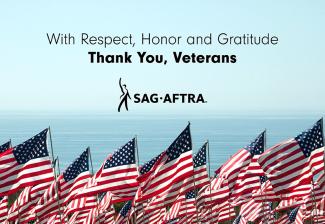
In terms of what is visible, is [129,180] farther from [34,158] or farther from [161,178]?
[34,158]

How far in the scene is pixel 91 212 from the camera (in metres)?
36.3

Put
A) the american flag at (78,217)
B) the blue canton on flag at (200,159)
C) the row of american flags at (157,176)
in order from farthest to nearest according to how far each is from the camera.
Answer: the american flag at (78,217) < the blue canton on flag at (200,159) < the row of american flags at (157,176)

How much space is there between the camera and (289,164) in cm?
2852

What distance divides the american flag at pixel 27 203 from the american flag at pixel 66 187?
0.93 feet

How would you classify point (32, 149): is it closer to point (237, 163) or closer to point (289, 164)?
point (237, 163)

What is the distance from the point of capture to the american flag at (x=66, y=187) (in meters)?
31.8

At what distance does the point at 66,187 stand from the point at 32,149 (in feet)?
12.9

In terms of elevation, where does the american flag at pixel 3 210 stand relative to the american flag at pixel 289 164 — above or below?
below

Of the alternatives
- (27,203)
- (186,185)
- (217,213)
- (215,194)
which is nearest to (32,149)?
(27,203)

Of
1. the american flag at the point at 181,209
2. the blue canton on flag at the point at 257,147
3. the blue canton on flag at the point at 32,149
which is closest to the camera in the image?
the blue canton on flag at the point at 32,149

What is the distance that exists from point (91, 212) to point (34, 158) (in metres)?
7.54

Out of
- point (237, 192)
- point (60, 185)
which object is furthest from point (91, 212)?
point (237, 192)

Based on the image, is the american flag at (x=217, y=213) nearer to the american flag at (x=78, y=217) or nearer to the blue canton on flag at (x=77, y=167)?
the american flag at (x=78, y=217)

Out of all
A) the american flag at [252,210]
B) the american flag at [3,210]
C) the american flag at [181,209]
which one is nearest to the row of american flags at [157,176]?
the american flag at [252,210]
